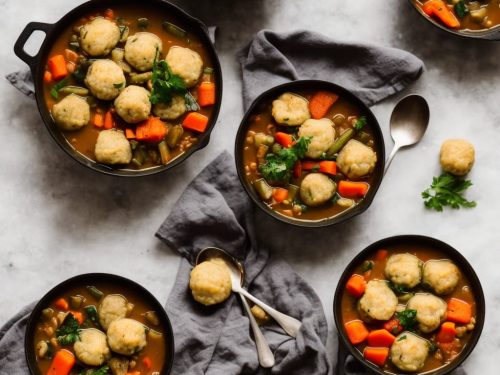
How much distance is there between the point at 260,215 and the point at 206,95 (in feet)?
3.10

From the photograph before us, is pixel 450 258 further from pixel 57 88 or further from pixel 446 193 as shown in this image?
pixel 57 88

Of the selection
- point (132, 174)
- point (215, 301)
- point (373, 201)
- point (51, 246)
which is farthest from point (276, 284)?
point (51, 246)

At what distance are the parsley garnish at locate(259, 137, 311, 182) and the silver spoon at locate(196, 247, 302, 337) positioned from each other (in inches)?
26.2

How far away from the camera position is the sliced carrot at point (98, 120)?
5.35m

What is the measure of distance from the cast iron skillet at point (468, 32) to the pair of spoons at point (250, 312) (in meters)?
2.14

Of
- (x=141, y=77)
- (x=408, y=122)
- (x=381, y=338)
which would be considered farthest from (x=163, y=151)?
(x=381, y=338)

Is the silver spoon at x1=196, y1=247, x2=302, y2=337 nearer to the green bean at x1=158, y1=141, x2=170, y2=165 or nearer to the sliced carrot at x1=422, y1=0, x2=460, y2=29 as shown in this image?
the green bean at x1=158, y1=141, x2=170, y2=165

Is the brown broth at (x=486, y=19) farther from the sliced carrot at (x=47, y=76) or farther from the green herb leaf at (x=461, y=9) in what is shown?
the sliced carrot at (x=47, y=76)

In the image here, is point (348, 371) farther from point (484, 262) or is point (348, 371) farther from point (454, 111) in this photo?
point (454, 111)

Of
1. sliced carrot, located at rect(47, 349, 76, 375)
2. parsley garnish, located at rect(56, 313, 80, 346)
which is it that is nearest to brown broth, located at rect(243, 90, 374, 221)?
parsley garnish, located at rect(56, 313, 80, 346)

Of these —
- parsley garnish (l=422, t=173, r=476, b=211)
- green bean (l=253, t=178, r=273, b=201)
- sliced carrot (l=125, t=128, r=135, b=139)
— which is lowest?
parsley garnish (l=422, t=173, r=476, b=211)

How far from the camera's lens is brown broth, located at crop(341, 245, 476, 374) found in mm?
5324

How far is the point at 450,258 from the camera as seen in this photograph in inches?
210

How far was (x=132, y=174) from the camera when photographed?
533 cm
